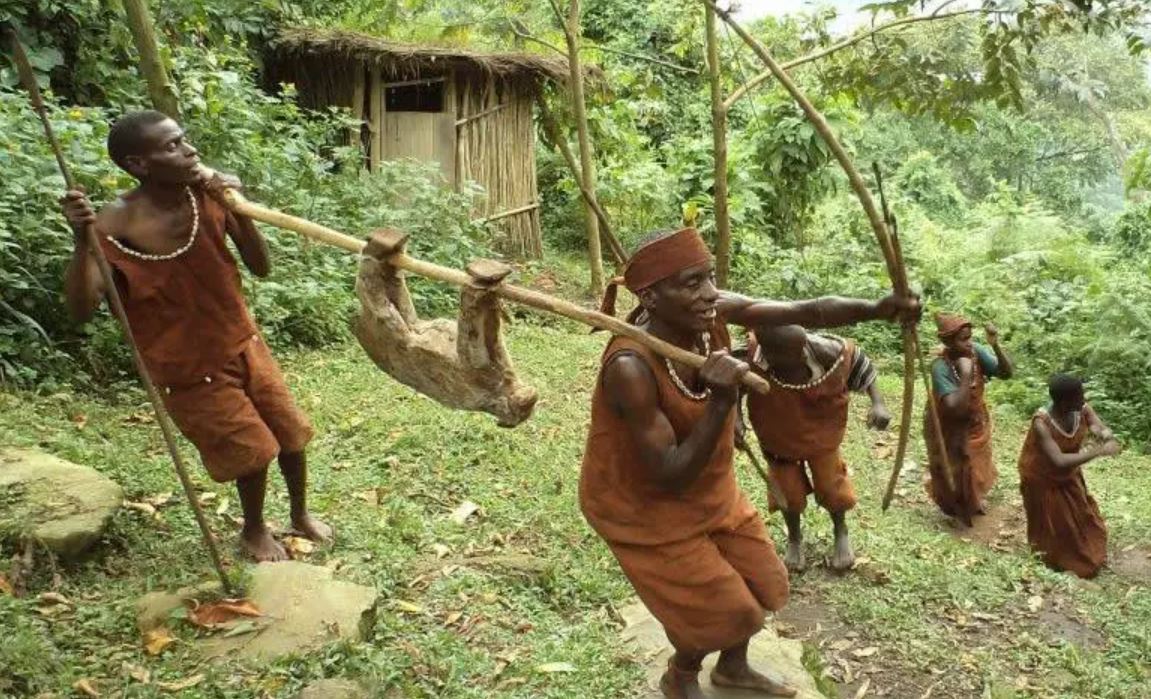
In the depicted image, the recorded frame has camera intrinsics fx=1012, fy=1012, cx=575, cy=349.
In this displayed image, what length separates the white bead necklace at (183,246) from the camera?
3.79m

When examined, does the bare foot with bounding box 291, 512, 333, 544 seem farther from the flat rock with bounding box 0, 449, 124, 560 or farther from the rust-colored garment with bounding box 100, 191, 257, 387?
the rust-colored garment with bounding box 100, 191, 257, 387

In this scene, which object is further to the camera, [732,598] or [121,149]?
[121,149]

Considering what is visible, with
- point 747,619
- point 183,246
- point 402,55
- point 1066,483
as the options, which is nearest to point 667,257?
point 747,619

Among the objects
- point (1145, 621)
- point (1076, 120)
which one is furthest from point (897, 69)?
point (1076, 120)

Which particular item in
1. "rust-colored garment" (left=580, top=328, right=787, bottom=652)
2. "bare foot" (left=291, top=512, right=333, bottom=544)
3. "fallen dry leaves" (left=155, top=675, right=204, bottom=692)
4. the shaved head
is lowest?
"bare foot" (left=291, top=512, right=333, bottom=544)

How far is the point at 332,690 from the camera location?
10.5 ft

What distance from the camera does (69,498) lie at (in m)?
4.30

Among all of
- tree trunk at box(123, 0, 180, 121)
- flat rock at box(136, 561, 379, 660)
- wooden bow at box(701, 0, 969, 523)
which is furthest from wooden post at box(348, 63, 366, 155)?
wooden bow at box(701, 0, 969, 523)

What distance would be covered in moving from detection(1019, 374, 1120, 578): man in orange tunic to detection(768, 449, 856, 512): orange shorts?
1.78 m

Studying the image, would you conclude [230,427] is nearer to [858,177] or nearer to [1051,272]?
[858,177]

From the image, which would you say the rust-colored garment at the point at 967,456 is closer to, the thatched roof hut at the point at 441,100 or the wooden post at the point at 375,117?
the thatched roof hut at the point at 441,100

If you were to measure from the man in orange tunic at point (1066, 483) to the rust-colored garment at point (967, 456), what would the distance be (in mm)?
466

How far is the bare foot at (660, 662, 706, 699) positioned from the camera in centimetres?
364

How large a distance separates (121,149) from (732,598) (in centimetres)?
273
